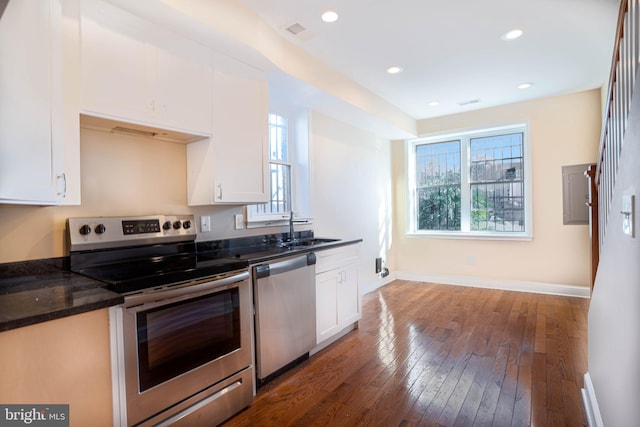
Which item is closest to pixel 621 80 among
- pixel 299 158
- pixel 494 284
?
pixel 299 158

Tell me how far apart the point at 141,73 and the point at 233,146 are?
2.43 ft

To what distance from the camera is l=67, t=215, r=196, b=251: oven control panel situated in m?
1.87

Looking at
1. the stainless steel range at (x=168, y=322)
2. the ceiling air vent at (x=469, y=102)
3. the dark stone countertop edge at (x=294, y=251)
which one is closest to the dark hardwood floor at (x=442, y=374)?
the stainless steel range at (x=168, y=322)

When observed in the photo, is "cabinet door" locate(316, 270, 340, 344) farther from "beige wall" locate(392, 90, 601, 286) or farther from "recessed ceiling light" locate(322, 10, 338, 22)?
"beige wall" locate(392, 90, 601, 286)

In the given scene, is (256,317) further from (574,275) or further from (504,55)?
(574,275)

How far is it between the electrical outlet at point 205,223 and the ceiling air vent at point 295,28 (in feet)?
5.48

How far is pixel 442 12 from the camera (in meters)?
2.51

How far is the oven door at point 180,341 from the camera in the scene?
59.2 inches

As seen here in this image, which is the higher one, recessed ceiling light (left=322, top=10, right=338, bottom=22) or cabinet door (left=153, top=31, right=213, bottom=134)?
recessed ceiling light (left=322, top=10, right=338, bottom=22)

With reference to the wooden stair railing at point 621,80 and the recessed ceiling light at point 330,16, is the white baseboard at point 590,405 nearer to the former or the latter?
the wooden stair railing at point 621,80

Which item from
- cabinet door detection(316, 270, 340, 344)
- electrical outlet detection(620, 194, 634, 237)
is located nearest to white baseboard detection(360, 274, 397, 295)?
cabinet door detection(316, 270, 340, 344)

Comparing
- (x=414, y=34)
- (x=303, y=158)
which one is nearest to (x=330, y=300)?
(x=303, y=158)

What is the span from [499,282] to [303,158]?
11.6 feet

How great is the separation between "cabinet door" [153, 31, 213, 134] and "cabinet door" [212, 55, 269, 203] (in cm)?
8
